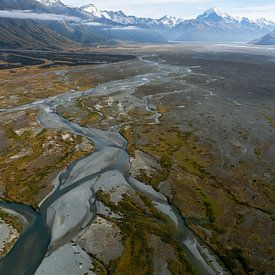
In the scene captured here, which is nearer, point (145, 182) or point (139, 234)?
point (139, 234)

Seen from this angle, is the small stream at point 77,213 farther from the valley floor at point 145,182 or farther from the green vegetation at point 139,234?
the green vegetation at point 139,234

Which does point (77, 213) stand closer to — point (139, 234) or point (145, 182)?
point (139, 234)

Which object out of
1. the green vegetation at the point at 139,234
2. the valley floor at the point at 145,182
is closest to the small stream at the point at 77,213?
the valley floor at the point at 145,182

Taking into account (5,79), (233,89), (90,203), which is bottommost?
(5,79)

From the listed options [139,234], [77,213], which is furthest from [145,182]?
[139,234]

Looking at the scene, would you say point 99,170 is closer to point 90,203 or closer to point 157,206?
point 90,203

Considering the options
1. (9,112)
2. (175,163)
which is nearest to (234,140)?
(175,163)

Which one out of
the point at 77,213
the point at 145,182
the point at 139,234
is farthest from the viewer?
the point at 145,182

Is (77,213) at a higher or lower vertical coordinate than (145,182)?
higher

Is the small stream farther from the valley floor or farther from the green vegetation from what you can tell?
the green vegetation
